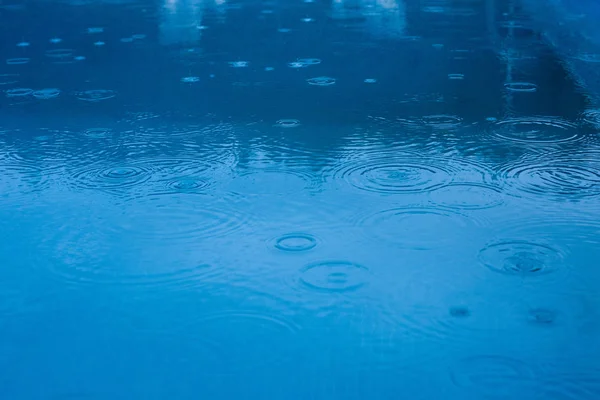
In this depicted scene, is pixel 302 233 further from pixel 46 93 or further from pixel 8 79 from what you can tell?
pixel 8 79

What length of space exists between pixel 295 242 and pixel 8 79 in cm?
289

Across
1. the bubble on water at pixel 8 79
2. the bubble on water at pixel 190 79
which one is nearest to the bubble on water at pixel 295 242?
the bubble on water at pixel 190 79

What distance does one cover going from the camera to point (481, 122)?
9.93ft

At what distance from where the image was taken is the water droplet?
3518 mm

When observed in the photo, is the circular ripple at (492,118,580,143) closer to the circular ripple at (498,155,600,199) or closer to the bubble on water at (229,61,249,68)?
the circular ripple at (498,155,600,199)

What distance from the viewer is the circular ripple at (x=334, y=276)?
175cm

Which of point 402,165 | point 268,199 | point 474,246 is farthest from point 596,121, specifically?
point 268,199

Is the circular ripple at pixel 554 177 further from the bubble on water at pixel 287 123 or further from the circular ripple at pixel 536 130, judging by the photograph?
the bubble on water at pixel 287 123

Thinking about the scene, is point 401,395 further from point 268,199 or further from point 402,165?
point 402,165

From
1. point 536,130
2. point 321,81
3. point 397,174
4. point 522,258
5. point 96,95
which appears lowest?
point 522,258

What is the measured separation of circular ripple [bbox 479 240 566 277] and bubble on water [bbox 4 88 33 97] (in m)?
2.83

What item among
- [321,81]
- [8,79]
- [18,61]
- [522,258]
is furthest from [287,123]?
[18,61]

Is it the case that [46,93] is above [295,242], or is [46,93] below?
above

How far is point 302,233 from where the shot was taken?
6.64 feet
